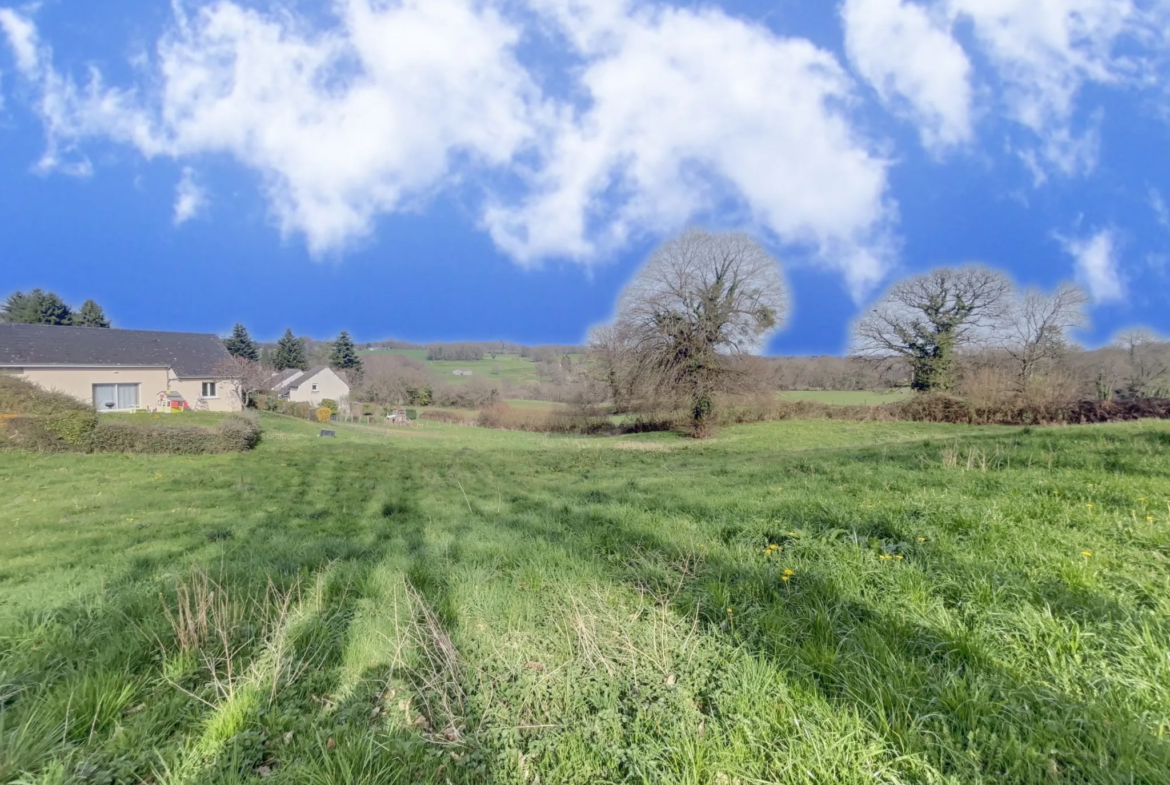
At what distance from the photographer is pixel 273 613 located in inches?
123

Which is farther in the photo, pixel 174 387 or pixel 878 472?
pixel 174 387

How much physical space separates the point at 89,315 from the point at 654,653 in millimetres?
67955

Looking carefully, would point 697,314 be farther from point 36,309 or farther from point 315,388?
point 36,309

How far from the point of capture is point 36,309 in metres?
41.8

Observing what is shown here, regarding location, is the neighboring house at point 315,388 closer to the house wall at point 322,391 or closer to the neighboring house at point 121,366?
the house wall at point 322,391

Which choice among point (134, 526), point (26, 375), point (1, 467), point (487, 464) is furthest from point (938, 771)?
point (26, 375)

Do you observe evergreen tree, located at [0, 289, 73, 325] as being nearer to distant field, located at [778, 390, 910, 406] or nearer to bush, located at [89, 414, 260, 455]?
bush, located at [89, 414, 260, 455]

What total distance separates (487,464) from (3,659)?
14.1 metres

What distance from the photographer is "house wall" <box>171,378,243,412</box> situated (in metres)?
31.3

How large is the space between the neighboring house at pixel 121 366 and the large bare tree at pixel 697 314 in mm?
29408

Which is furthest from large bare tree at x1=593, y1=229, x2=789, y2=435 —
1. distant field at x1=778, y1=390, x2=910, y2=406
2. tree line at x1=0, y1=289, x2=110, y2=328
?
tree line at x1=0, y1=289, x2=110, y2=328

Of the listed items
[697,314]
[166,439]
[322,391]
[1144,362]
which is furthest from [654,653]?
[322,391]

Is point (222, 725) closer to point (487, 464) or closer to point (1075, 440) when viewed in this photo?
point (1075, 440)

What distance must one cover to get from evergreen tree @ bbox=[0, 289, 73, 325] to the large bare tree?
2115 inches
